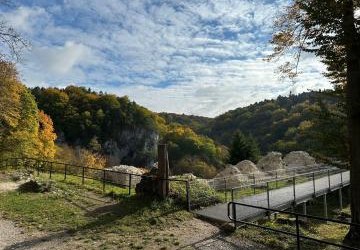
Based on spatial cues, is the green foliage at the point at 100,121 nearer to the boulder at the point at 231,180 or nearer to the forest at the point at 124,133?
the forest at the point at 124,133

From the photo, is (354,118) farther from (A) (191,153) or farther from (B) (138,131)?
(B) (138,131)

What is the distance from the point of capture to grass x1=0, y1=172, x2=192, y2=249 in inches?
400

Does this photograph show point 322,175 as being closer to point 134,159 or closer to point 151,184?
point 151,184

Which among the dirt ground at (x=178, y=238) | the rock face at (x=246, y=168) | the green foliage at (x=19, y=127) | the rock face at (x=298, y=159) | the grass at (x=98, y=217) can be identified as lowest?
the dirt ground at (x=178, y=238)

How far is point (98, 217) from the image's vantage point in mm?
12398

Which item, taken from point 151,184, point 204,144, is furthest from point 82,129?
point 151,184

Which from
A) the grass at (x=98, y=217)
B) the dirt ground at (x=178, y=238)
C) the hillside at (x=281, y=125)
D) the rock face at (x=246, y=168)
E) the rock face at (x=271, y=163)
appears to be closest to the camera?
the dirt ground at (x=178, y=238)

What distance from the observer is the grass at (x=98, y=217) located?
10.2 metres

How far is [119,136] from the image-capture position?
104 m

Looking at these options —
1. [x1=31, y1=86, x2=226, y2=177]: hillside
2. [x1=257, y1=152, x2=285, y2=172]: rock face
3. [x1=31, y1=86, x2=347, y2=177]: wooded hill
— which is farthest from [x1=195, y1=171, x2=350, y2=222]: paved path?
[x1=31, y1=86, x2=226, y2=177]: hillside

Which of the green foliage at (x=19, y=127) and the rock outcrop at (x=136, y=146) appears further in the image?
the rock outcrop at (x=136, y=146)

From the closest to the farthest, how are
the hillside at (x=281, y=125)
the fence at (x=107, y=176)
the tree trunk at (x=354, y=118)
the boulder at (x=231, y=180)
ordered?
1. the tree trunk at (x=354, y=118)
2. the fence at (x=107, y=176)
3. the hillside at (x=281, y=125)
4. the boulder at (x=231, y=180)

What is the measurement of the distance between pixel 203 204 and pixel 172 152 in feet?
245

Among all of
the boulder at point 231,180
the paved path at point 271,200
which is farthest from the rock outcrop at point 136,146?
the paved path at point 271,200
